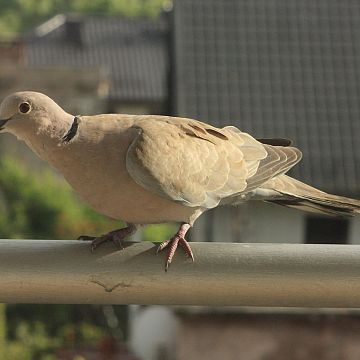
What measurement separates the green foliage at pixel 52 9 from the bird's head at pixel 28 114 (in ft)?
149

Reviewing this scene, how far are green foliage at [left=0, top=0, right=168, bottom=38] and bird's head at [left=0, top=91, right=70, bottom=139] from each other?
45.5 metres

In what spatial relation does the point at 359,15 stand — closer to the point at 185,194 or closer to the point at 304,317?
the point at 304,317

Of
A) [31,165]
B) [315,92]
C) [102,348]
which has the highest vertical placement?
[315,92]

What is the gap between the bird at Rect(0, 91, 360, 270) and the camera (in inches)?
86.9

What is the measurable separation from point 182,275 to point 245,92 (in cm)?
894

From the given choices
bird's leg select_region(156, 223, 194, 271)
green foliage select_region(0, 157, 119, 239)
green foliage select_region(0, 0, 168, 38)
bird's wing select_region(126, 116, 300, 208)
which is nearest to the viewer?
bird's leg select_region(156, 223, 194, 271)

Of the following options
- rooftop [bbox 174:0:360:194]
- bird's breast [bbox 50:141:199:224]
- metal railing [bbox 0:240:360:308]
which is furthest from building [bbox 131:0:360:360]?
metal railing [bbox 0:240:360:308]

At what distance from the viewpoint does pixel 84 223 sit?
1459cm

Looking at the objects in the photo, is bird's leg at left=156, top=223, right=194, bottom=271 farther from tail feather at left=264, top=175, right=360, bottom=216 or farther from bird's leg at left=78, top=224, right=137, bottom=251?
tail feather at left=264, top=175, right=360, bottom=216

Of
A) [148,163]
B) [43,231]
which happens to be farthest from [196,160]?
[43,231]

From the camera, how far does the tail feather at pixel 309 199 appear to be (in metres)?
2.45

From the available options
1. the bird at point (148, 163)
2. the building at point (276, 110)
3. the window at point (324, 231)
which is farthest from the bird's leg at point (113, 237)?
the window at point (324, 231)

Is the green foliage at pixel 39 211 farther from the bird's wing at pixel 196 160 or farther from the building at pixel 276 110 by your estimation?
the bird's wing at pixel 196 160

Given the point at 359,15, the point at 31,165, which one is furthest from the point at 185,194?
the point at 31,165
